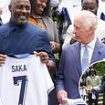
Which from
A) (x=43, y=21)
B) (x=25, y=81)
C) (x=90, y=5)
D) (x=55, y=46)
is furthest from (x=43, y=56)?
(x=90, y=5)

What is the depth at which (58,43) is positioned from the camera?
669cm

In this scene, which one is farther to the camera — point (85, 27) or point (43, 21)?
point (43, 21)

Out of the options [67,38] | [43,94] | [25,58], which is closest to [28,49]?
[25,58]

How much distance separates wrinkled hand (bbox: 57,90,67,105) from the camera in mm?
A: 5578

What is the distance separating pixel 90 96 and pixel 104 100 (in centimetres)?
14

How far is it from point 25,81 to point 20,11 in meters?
0.70

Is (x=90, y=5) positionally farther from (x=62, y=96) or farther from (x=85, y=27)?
(x=62, y=96)

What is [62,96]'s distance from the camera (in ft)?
18.4

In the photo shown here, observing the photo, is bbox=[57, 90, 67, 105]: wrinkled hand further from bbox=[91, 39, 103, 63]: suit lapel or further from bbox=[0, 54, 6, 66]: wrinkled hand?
bbox=[0, 54, 6, 66]: wrinkled hand

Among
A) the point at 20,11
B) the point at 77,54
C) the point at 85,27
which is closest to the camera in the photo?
the point at 85,27

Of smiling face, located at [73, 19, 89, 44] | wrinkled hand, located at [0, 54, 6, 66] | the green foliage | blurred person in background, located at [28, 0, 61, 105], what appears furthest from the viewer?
blurred person in background, located at [28, 0, 61, 105]

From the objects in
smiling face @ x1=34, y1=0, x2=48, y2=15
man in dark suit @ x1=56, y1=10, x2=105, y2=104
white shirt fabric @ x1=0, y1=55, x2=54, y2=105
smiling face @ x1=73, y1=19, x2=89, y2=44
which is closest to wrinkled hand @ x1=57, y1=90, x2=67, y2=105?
man in dark suit @ x1=56, y1=10, x2=105, y2=104

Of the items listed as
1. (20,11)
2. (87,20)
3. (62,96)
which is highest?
(20,11)

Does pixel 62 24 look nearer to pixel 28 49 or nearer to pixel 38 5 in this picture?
pixel 38 5
